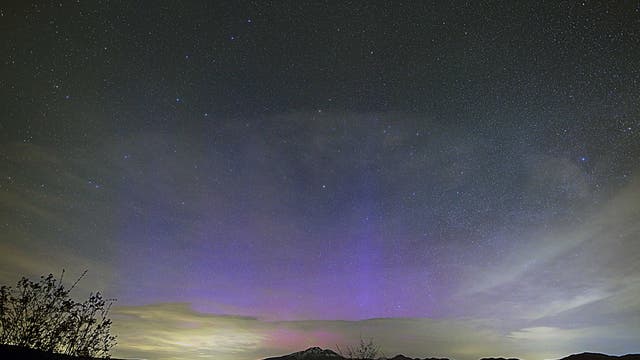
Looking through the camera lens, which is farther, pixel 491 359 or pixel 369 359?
pixel 491 359

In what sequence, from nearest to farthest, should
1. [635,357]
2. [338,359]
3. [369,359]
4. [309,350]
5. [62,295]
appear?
[62,295] → [369,359] → [338,359] → [635,357] → [309,350]

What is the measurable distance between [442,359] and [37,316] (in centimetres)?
1955

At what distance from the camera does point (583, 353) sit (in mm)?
22484

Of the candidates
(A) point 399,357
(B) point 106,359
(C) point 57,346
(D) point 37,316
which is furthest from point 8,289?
(A) point 399,357

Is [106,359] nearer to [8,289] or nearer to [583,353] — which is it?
[8,289]

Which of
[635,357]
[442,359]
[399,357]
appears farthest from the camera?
[399,357]

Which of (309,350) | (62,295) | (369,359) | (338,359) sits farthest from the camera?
(309,350)

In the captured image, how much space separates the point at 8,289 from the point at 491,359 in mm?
24521

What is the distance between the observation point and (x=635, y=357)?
1920cm

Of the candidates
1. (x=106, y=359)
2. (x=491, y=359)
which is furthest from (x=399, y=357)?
(x=106, y=359)

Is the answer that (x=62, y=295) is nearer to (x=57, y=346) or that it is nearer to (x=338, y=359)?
(x=57, y=346)

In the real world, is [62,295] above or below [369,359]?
above

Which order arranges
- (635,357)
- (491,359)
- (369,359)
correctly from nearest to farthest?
(369,359), (635,357), (491,359)

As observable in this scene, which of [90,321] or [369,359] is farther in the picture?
[369,359]
